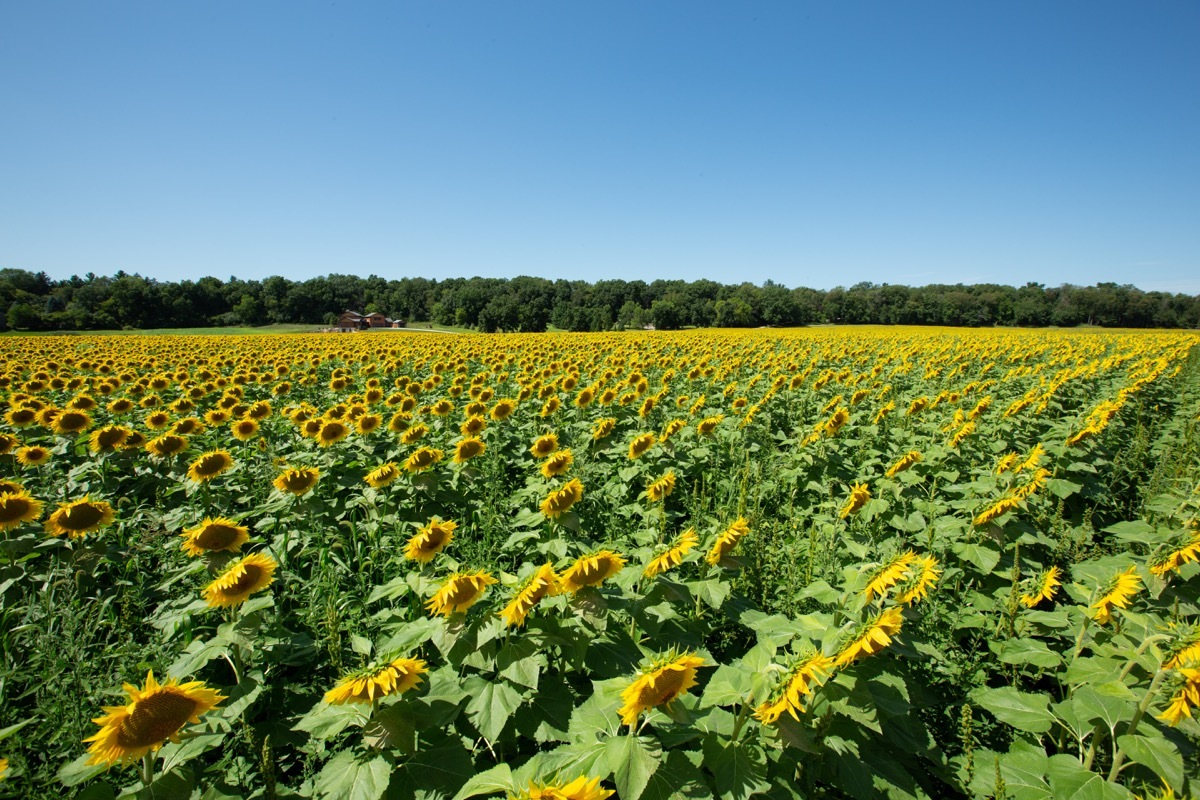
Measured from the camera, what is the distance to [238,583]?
2525 mm

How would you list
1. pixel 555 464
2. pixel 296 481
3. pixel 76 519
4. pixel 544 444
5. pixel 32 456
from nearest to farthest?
pixel 76 519 < pixel 296 481 < pixel 555 464 < pixel 32 456 < pixel 544 444

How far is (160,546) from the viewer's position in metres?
4.15

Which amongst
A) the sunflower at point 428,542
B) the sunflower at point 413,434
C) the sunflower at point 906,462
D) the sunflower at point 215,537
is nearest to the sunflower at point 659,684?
the sunflower at point 428,542

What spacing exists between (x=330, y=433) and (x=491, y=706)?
454cm

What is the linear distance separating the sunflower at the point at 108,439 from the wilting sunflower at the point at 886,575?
6760mm

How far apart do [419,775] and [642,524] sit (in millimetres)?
3444

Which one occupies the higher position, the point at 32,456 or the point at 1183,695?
the point at 1183,695

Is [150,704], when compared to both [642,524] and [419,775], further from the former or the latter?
[642,524]

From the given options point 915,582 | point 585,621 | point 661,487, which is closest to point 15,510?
point 585,621

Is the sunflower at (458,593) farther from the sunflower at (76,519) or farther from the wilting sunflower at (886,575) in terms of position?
the sunflower at (76,519)

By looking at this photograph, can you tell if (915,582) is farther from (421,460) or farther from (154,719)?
(421,460)

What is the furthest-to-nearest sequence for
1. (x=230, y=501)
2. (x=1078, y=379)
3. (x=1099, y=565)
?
(x=1078, y=379) < (x=230, y=501) < (x=1099, y=565)

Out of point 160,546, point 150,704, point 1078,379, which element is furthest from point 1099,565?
point 1078,379

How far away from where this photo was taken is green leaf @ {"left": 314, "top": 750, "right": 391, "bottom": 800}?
162 cm
